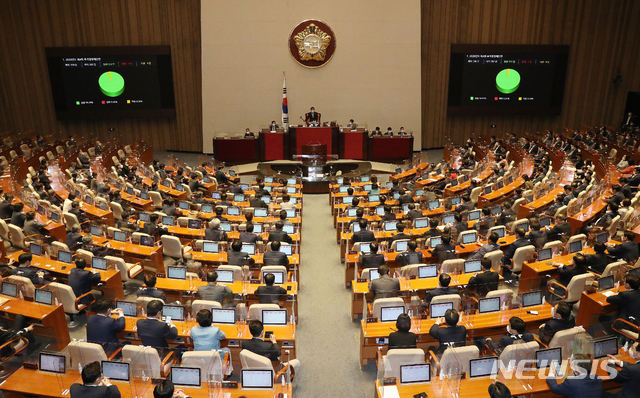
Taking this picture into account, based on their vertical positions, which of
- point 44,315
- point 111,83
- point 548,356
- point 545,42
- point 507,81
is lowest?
point 44,315

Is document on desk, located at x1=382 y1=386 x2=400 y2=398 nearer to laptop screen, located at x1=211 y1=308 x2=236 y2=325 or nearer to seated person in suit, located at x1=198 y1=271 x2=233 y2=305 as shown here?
laptop screen, located at x1=211 y1=308 x2=236 y2=325

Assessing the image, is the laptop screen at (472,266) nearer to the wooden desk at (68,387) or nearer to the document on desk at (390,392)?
the document on desk at (390,392)

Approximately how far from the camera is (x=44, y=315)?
696cm

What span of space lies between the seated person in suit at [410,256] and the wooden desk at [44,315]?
17.8 ft

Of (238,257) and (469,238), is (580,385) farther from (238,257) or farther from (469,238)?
(238,257)

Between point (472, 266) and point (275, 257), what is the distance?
3.36m

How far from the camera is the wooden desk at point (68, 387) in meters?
5.25

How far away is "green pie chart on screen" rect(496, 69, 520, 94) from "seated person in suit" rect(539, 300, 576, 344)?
17910 millimetres

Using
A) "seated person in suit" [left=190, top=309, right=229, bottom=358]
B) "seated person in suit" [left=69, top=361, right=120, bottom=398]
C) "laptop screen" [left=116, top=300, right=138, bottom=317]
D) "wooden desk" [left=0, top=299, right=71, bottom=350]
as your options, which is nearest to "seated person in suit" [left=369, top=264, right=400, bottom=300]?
"seated person in suit" [left=190, top=309, right=229, bottom=358]

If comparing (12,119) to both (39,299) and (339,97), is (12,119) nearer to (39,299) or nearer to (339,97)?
(339,97)

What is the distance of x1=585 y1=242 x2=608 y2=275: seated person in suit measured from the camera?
8.00 meters

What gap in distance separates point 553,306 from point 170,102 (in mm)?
19137

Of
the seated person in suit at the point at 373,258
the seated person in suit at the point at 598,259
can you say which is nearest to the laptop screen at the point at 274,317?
the seated person in suit at the point at 373,258

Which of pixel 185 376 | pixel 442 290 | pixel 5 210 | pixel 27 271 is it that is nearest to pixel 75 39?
pixel 5 210
